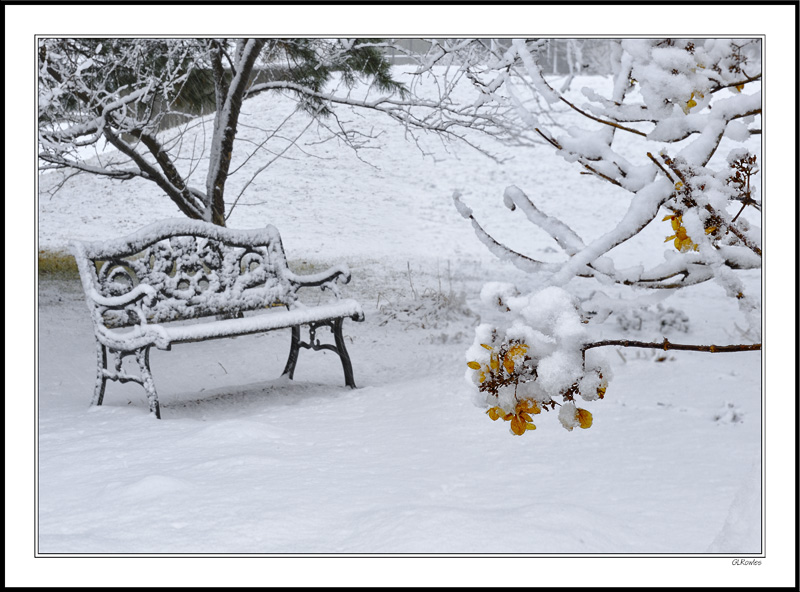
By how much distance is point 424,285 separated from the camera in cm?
695

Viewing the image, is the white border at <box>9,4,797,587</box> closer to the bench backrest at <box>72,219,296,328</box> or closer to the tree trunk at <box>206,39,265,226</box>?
the bench backrest at <box>72,219,296,328</box>

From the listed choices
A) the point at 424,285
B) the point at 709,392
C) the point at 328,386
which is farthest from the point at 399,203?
the point at 709,392

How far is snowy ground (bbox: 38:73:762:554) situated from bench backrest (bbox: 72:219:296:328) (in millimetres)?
552

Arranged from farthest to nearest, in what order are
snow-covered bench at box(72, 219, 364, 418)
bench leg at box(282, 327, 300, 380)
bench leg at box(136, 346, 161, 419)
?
bench leg at box(282, 327, 300, 380)
snow-covered bench at box(72, 219, 364, 418)
bench leg at box(136, 346, 161, 419)

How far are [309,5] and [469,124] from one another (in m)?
2.98

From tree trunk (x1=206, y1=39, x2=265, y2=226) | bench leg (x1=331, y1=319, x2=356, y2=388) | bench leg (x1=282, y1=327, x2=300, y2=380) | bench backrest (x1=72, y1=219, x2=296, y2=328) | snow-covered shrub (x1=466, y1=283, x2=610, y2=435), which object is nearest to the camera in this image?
snow-covered shrub (x1=466, y1=283, x2=610, y2=435)

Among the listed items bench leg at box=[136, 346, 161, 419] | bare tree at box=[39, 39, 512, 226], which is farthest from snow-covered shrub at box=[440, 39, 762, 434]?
bare tree at box=[39, 39, 512, 226]

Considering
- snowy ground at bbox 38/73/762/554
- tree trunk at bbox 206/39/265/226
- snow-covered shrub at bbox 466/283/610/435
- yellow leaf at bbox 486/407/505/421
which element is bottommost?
snowy ground at bbox 38/73/762/554

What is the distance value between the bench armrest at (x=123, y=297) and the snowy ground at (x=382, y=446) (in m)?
0.56

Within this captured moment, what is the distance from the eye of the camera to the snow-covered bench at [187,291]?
155 inches

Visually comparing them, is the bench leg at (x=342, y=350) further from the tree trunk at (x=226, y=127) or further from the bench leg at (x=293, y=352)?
the tree trunk at (x=226, y=127)

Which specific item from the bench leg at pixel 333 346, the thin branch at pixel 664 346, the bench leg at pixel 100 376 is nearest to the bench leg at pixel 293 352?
the bench leg at pixel 333 346

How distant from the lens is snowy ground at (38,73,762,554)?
2.17 m

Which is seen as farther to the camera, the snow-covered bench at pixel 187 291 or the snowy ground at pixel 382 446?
the snow-covered bench at pixel 187 291
